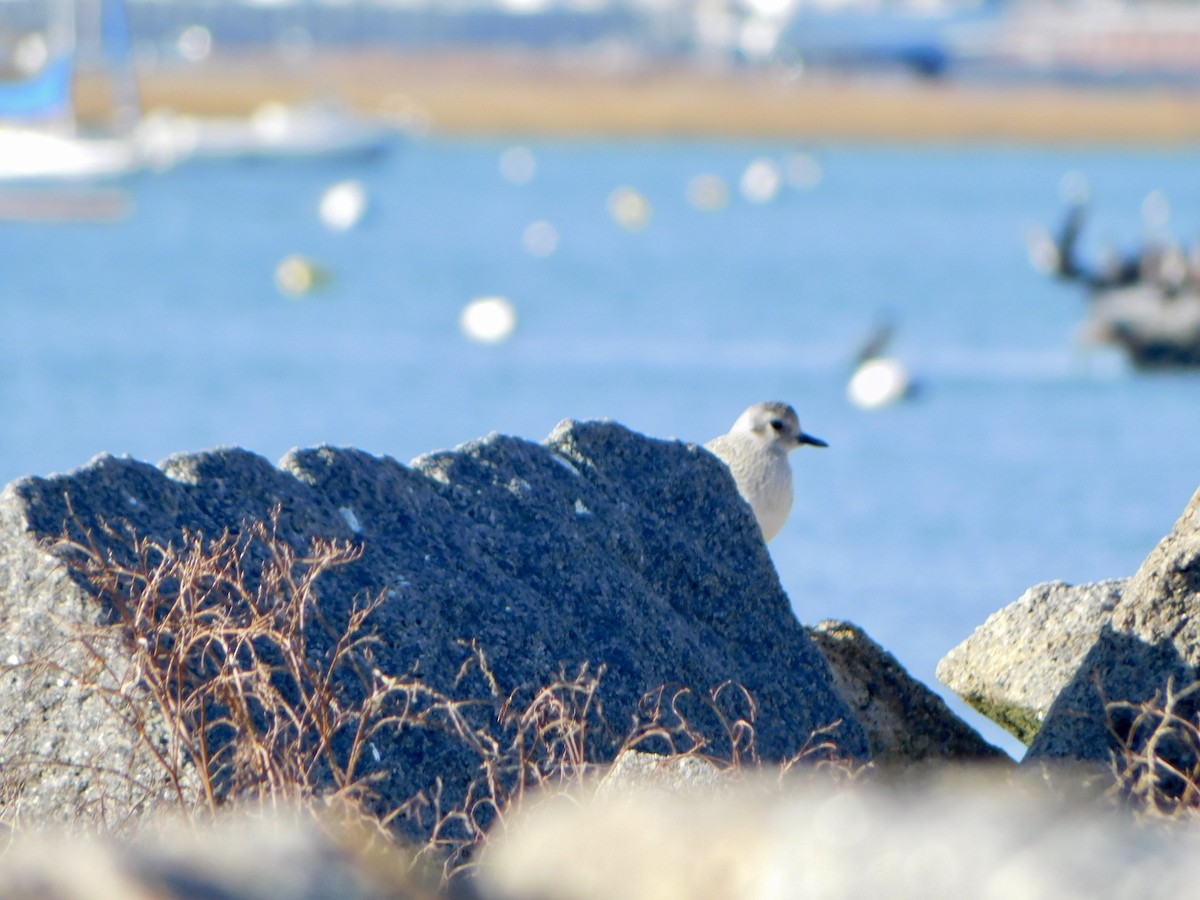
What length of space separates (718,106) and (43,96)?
3586cm

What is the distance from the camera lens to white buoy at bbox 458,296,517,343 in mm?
29766

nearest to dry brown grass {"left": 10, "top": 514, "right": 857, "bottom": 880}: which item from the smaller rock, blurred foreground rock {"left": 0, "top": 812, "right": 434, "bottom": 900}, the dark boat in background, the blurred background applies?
the smaller rock

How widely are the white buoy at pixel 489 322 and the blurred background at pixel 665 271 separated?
86mm

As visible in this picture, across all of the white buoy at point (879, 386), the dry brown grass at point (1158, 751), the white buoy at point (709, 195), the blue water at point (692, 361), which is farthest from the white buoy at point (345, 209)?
the dry brown grass at point (1158, 751)

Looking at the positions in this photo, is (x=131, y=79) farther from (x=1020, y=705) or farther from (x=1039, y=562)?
(x=1020, y=705)

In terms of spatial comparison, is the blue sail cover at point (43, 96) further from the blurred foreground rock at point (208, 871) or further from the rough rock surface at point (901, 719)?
the blurred foreground rock at point (208, 871)

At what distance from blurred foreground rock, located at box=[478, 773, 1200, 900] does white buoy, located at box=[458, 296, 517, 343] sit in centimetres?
2774

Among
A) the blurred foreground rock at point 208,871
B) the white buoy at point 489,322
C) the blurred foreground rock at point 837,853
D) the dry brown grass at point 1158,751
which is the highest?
the blurred foreground rock at point 208,871

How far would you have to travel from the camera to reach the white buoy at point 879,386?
2439cm

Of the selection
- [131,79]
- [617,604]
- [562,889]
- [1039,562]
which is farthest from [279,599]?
[131,79]

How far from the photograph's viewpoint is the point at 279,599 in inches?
142

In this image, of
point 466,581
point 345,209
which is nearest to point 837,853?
point 466,581

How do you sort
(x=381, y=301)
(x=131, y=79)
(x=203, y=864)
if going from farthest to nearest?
1. (x=131, y=79)
2. (x=381, y=301)
3. (x=203, y=864)

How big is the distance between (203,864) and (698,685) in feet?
9.41
